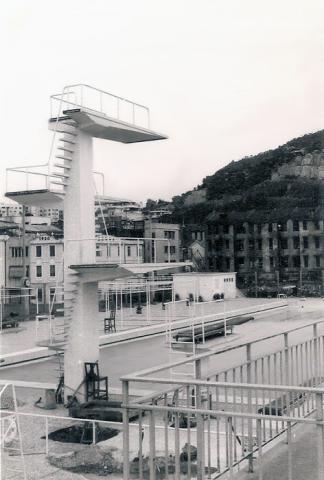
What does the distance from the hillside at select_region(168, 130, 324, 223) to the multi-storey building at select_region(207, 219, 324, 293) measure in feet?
37.6

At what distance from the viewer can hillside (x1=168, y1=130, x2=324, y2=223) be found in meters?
106

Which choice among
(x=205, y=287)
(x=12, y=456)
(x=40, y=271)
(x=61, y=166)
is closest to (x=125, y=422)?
(x=12, y=456)

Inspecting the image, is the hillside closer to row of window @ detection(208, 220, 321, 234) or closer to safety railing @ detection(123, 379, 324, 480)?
row of window @ detection(208, 220, 321, 234)

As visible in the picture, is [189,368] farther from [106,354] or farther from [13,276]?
[13,276]

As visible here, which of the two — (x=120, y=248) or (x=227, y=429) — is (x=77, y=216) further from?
(x=227, y=429)

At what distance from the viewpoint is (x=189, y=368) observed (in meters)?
18.5

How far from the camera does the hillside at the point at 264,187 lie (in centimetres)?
10650

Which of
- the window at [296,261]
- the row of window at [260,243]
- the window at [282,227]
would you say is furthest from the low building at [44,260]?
the window at [282,227]

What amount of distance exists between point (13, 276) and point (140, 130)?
156 feet

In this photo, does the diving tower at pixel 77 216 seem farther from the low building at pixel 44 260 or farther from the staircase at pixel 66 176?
the low building at pixel 44 260

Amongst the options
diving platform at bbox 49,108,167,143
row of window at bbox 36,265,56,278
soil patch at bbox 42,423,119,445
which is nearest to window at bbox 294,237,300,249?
row of window at bbox 36,265,56,278

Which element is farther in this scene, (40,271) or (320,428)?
(40,271)

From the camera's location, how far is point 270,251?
8231 centimetres

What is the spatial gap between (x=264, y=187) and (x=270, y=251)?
36757mm
